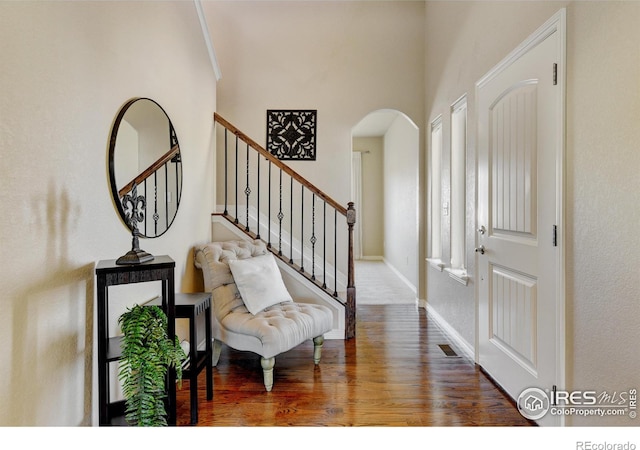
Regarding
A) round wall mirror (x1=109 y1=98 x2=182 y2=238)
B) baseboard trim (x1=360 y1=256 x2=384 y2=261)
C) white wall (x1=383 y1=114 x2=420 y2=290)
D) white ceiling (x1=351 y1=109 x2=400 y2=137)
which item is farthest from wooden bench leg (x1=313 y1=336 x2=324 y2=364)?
baseboard trim (x1=360 y1=256 x2=384 y2=261)

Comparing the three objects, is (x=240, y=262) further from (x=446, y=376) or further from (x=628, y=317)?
(x=628, y=317)

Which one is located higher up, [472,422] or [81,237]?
[81,237]

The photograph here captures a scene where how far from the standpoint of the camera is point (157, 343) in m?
1.43

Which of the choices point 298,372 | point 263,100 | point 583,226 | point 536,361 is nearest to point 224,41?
point 263,100

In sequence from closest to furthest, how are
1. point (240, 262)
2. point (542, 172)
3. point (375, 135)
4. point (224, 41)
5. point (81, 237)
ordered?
point (81, 237)
point (542, 172)
point (240, 262)
point (224, 41)
point (375, 135)

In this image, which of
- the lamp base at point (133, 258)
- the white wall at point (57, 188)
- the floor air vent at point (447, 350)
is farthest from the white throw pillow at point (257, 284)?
the floor air vent at point (447, 350)

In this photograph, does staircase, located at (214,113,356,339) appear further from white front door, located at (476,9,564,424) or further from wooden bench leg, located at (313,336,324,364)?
white front door, located at (476,9,564,424)

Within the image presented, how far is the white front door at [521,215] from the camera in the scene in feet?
5.85

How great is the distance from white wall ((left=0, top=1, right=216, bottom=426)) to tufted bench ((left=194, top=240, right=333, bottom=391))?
0.73 meters

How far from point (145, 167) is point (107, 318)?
90cm

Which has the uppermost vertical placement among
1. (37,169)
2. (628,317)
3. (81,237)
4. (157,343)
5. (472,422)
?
(37,169)

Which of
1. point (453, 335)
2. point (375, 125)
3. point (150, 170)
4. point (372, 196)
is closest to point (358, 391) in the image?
point (453, 335)

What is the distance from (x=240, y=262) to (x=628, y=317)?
222 cm

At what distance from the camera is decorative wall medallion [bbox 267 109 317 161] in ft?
13.7
